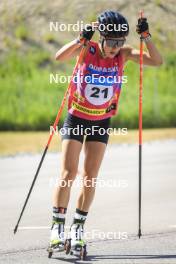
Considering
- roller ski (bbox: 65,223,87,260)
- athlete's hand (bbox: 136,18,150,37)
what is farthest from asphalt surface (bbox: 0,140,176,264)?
athlete's hand (bbox: 136,18,150,37)

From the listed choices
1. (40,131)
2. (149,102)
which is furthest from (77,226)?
(149,102)

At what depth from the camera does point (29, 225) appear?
8.27 m

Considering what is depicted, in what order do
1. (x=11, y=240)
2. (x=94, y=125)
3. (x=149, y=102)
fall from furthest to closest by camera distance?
(x=149, y=102)
(x=11, y=240)
(x=94, y=125)

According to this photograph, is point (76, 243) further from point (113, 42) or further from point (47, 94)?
point (47, 94)

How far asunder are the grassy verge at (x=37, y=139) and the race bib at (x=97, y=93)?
1045 centimetres

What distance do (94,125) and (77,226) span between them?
2.75ft

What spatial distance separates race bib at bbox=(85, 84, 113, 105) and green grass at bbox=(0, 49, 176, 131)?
1687 cm

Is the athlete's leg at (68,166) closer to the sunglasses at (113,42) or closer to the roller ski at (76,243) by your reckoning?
the roller ski at (76,243)

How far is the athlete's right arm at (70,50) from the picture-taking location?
6543mm

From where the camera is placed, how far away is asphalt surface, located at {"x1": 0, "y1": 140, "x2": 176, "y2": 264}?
22.1 feet

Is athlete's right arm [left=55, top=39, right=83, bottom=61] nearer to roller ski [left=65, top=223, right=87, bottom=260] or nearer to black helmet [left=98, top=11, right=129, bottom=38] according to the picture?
black helmet [left=98, top=11, right=129, bottom=38]

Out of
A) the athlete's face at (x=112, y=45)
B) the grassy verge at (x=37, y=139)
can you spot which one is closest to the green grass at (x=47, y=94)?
the grassy verge at (x=37, y=139)

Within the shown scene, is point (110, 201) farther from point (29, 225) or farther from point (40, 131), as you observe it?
point (40, 131)

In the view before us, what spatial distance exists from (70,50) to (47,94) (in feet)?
62.8
